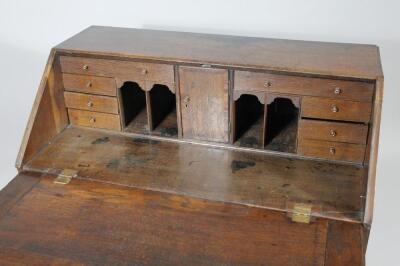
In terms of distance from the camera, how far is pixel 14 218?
1626 mm

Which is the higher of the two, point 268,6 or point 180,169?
point 268,6

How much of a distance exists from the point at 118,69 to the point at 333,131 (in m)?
0.85

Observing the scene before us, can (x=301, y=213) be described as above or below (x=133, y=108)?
below

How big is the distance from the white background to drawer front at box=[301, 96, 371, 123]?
1.58 feet

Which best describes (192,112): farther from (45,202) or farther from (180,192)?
(45,202)

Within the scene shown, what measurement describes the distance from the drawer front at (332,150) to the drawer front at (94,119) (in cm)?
76

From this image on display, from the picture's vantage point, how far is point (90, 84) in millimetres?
2016

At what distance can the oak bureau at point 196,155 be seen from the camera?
59.4 inches

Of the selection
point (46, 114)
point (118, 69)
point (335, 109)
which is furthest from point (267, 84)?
point (46, 114)

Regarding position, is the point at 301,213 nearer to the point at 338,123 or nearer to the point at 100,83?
the point at 338,123

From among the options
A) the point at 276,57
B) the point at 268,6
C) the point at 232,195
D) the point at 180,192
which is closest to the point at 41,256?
the point at 180,192

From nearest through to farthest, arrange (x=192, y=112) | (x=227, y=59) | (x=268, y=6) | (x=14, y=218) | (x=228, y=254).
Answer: (x=228, y=254) < (x=14, y=218) < (x=227, y=59) < (x=192, y=112) < (x=268, y=6)

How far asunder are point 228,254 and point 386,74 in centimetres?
117

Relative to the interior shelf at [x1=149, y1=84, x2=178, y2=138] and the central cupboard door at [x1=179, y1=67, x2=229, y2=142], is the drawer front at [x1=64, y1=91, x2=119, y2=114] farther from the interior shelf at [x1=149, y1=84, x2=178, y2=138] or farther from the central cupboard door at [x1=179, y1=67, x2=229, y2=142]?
the central cupboard door at [x1=179, y1=67, x2=229, y2=142]
